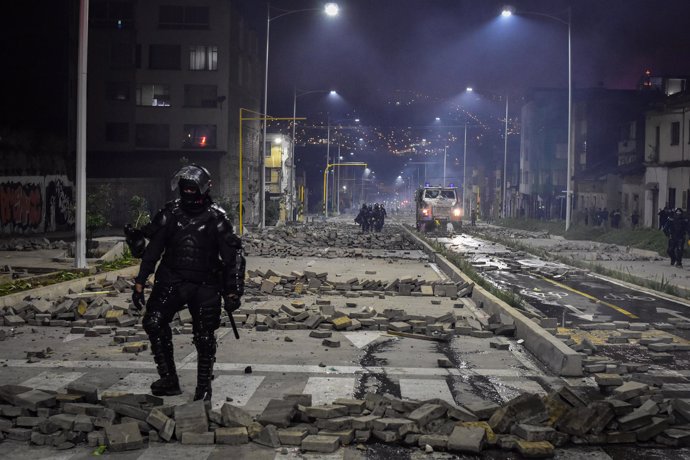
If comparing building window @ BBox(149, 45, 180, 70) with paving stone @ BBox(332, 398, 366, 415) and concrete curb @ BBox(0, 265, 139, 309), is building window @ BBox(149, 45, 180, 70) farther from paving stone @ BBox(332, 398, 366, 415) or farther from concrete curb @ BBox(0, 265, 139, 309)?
paving stone @ BBox(332, 398, 366, 415)

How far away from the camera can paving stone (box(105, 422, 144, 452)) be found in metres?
6.50

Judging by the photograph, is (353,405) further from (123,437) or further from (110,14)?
(110,14)

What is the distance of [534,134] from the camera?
90312 mm

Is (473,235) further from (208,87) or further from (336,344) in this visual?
(336,344)

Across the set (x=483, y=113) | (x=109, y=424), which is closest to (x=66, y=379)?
(x=109, y=424)

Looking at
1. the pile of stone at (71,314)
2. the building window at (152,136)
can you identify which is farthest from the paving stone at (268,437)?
the building window at (152,136)

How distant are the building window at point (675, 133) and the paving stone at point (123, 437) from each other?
4663 centimetres

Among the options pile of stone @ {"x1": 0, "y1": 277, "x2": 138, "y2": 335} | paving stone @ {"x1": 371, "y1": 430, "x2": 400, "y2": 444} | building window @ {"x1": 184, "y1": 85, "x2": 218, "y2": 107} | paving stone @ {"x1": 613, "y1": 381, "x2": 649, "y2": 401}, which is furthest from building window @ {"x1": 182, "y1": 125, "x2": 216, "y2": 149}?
paving stone @ {"x1": 371, "y1": 430, "x2": 400, "y2": 444}

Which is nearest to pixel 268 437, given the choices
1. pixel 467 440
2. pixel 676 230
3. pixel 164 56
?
pixel 467 440

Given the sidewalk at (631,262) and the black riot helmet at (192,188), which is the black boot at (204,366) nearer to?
the black riot helmet at (192,188)

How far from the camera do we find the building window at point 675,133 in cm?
4862

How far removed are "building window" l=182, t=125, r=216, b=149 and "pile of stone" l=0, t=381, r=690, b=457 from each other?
6025 cm

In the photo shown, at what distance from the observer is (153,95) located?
221ft

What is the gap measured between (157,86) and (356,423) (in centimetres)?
6325
